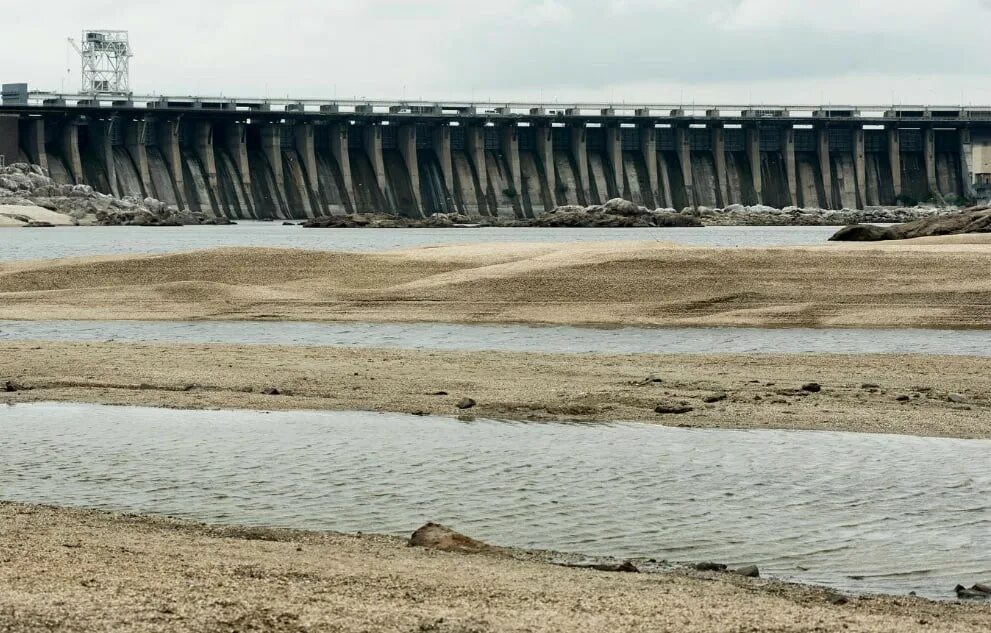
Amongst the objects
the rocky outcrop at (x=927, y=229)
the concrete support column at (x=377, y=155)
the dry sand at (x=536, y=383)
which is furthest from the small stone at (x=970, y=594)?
the concrete support column at (x=377, y=155)

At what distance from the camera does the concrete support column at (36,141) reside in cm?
11888

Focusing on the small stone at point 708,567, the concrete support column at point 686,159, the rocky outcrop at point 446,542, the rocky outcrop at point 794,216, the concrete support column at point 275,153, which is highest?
the concrete support column at point 275,153

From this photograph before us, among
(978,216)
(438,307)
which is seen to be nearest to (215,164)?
(978,216)

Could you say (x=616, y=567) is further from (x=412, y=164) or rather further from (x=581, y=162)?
(x=581, y=162)

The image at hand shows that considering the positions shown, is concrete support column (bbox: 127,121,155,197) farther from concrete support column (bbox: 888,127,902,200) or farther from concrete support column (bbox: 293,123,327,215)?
concrete support column (bbox: 888,127,902,200)

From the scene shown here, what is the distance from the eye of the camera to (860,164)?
144 meters

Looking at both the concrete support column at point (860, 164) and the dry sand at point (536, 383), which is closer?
the dry sand at point (536, 383)

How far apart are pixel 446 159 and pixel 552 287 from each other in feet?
339

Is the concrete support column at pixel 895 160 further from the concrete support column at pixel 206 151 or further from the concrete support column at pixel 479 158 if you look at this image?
the concrete support column at pixel 206 151

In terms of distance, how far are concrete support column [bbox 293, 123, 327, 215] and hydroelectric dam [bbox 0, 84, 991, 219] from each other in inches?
7.0

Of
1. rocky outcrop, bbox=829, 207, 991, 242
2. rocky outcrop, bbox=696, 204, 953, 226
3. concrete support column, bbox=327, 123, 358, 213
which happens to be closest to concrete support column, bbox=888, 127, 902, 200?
rocky outcrop, bbox=696, 204, 953, 226

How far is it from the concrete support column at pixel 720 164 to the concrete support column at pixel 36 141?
204 ft

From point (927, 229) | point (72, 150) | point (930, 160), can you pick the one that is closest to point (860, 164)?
point (930, 160)

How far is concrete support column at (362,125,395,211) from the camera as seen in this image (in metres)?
130
